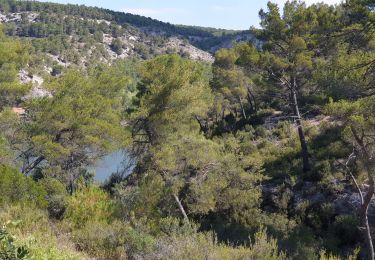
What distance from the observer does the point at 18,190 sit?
12.5 metres

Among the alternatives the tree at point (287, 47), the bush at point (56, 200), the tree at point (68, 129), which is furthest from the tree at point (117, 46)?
the bush at point (56, 200)

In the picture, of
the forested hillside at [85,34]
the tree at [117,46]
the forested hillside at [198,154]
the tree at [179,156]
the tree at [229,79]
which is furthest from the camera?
the tree at [117,46]

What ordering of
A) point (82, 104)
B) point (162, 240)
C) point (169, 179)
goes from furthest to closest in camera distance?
1. point (82, 104)
2. point (169, 179)
3. point (162, 240)

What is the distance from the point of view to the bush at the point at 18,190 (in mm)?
12195

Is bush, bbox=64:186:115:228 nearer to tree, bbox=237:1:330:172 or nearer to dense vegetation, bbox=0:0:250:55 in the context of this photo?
tree, bbox=237:1:330:172

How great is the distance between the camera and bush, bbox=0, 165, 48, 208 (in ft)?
40.0

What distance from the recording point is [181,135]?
54.1 ft

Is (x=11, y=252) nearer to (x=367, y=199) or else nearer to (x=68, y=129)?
(x=367, y=199)

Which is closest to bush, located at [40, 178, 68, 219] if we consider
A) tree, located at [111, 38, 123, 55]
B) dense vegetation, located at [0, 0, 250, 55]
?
dense vegetation, located at [0, 0, 250, 55]

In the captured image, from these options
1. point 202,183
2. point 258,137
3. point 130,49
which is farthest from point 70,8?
point 202,183

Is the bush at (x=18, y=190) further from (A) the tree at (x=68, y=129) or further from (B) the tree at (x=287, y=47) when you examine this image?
(B) the tree at (x=287, y=47)

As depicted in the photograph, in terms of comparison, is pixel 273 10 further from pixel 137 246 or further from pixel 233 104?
pixel 233 104

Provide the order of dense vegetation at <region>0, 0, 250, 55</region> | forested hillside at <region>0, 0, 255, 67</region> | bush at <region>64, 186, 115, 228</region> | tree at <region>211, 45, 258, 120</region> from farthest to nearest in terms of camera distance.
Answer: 1. dense vegetation at <region>0, 0, 250, 55</region>
2. forested hillside at <region>0, 0, 255, 67</region>
3. tree at <region>211, 45, 258, 120</region>
4. bush at <region>64, 186, 115, 228</region>

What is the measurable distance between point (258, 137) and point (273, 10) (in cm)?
1178
